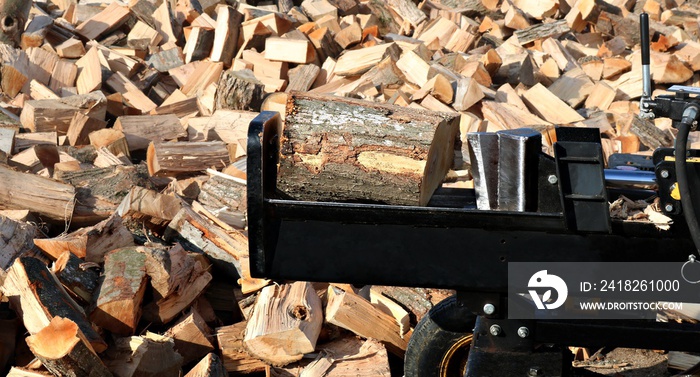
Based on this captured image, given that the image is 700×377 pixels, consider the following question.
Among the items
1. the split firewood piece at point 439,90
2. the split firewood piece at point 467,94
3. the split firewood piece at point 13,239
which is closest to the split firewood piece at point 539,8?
the split firewood piece at point 467,94

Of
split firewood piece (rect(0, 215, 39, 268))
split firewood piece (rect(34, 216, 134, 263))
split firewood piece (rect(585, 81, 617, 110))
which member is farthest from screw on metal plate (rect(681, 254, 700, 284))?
split firewood piece (rect(585, 81, 617, 110))

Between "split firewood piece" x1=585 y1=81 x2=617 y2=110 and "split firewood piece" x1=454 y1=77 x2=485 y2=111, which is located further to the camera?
"split firewood piece" x1=585 y1=81 x2=617 y2=110

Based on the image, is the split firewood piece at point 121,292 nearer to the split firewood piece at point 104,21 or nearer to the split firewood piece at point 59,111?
the split firewood piece at point 59,111

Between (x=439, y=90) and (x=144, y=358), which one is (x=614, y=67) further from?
(x=144, y=358)

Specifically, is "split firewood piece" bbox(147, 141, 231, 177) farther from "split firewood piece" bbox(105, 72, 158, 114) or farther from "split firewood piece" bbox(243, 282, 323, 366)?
"split firewood piece" bbox(243, 282, 323, 366)

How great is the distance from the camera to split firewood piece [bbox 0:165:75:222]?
4.41m

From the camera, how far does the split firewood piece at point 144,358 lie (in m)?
3.53

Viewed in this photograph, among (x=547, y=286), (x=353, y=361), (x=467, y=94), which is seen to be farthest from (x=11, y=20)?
(x=547, y=286)

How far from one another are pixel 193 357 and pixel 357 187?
1.66 m

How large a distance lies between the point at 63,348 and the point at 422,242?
1631 mm

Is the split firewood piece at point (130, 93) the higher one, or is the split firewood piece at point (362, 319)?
the split firewood piece at point (362, 319)

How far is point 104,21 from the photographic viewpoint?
7547 mm

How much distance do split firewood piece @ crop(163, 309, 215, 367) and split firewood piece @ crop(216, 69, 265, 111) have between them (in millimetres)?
2532

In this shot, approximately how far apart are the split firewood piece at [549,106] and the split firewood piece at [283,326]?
131 inches
